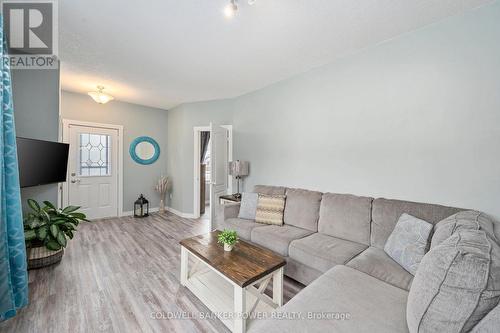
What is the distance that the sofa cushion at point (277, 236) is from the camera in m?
2.24

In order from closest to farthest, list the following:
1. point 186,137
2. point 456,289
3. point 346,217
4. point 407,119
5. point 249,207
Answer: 1. point 456,289
2. point 407,119
3. point 346,217
4. point 249,207
5. point 186,137

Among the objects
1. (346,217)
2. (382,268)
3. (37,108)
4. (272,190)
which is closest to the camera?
(382,268)

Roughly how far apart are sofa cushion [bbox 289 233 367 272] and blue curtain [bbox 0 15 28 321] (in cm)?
237

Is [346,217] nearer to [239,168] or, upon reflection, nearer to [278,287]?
[278,287]

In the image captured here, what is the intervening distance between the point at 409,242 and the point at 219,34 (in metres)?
2.61

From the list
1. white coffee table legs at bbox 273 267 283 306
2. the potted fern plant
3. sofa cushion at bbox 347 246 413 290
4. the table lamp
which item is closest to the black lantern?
the potted fern plant

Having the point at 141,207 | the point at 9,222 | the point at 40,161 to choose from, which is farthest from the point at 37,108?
the point at 141,207

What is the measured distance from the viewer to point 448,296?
81cm

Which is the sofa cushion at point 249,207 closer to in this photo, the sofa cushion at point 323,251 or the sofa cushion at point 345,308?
the sofa cushion at point 323,251

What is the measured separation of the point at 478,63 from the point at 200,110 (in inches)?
167

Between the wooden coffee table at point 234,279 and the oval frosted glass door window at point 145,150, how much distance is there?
355 centimetres

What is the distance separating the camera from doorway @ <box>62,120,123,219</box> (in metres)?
4.09

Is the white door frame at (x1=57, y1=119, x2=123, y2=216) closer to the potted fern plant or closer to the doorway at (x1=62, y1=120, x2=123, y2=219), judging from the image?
the doorway at (x1=62, y1=120, x2=123, y2=219)

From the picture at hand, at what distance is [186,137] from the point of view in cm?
477
